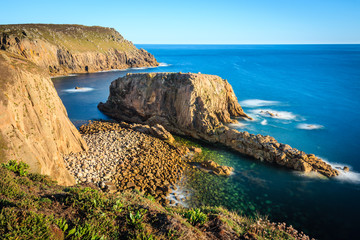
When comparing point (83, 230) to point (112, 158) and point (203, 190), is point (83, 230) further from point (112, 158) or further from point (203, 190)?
point (112, 158)

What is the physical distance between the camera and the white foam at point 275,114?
43969 millimetres

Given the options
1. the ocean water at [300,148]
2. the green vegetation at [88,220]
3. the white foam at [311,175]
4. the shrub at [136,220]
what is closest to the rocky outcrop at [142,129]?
the ocean water at [300,148]

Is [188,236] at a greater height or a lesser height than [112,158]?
greater

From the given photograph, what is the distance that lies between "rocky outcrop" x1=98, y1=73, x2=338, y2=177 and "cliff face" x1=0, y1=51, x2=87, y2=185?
18868 millimetres

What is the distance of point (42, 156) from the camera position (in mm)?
13914

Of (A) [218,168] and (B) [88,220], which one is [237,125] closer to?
(A) [218,168]

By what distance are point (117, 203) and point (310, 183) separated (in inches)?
862

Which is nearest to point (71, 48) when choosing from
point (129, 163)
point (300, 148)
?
point (129, 163)

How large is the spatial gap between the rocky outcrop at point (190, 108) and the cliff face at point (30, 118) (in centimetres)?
1887

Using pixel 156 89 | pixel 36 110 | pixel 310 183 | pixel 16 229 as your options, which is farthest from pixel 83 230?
pixel 156 89

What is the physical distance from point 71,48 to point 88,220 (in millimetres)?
110626

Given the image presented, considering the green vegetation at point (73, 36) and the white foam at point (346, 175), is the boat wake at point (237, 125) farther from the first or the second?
the green vegetation at point (73, 36)

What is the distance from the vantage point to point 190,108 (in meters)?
34.0

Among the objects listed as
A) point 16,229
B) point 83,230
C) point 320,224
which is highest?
point 16,229
